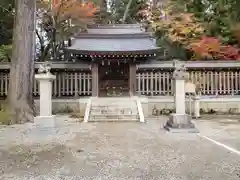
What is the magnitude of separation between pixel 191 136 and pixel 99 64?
8.64 meters

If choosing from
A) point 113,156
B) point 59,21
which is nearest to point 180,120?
point 113,156

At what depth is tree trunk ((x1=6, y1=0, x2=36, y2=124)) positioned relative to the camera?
42.9 ft

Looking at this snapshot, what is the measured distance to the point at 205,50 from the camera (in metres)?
18.8

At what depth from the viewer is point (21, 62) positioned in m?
13.2

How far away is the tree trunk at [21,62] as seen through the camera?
13.1m

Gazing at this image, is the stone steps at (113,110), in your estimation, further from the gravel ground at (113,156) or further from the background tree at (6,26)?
the background tree at (6,26)

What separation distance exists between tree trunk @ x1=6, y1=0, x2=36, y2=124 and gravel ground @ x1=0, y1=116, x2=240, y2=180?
2410 mm

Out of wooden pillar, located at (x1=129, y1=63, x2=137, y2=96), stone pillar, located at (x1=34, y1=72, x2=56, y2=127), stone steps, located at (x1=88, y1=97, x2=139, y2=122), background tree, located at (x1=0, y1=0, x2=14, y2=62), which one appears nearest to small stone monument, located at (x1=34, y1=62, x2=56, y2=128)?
stone pillar, located at (x1=34, y1=72, x2=56, y2=127)

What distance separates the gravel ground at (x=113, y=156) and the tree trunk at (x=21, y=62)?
2.41m

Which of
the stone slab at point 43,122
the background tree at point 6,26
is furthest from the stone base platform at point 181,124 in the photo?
the background tree at point 6,26

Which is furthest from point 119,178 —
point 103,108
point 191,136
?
point 103,108

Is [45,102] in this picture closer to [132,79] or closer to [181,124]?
[181,124]

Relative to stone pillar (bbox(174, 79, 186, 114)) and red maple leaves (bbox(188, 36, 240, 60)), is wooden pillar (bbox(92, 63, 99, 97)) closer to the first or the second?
red maple leaves (bbox(188, 36, 240, 60))

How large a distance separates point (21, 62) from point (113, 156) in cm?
752
